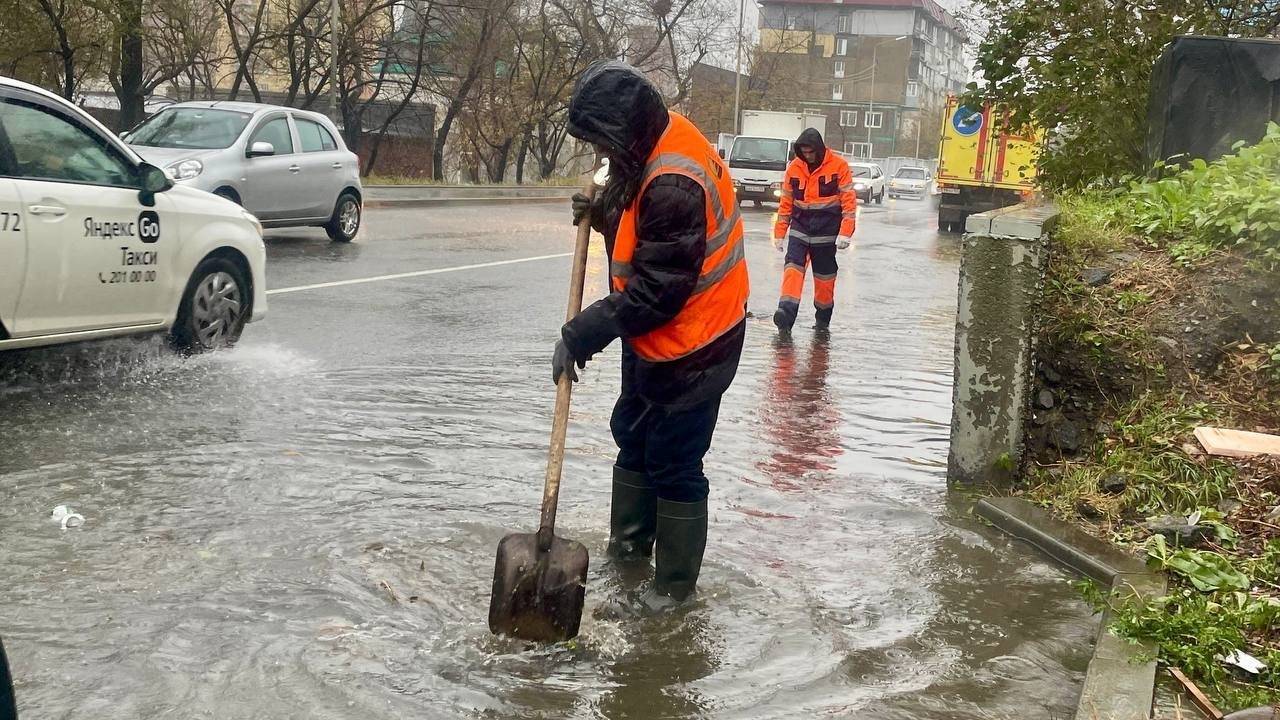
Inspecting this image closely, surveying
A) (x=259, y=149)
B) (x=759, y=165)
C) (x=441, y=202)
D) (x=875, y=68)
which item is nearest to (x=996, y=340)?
(x=259, y=149)

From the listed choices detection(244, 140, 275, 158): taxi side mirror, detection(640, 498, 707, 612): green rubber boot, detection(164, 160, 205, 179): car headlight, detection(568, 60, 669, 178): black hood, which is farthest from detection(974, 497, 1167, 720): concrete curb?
detection(244, 140, 275, 158): taxi side mirror

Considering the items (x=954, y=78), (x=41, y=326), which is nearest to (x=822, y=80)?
(x=954, y=78)

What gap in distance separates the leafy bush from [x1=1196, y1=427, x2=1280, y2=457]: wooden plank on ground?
2.68 feet

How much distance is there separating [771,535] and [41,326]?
3.84m

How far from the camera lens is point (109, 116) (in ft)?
111

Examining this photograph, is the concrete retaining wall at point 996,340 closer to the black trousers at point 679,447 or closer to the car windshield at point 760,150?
the black trousers at point 679,447

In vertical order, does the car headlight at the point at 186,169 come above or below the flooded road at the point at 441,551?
above

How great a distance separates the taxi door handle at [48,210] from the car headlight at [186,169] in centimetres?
717

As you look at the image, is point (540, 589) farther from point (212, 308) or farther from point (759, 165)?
point (759, 165)

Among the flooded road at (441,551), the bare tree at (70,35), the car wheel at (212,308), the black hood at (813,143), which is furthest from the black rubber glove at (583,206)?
the bare tree at (70,35)

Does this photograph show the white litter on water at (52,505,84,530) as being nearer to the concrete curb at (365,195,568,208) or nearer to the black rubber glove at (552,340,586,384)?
the black rubber glove at (552,340,586,384)

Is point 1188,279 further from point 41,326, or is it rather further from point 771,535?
point 41,326

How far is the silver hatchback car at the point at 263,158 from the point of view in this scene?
14.2 m

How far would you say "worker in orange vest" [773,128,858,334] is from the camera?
10.5m
